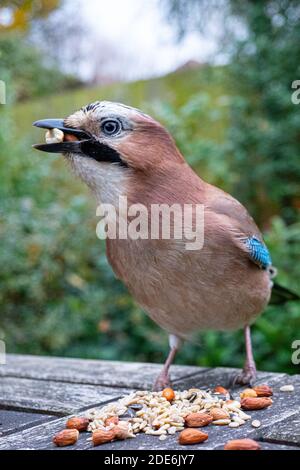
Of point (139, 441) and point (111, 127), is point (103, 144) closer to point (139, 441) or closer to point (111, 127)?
point (111, 127)

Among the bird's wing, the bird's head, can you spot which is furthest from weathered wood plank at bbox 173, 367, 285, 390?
the bird's head

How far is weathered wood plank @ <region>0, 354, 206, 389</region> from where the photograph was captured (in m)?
2.81

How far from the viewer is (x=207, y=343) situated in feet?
14.2

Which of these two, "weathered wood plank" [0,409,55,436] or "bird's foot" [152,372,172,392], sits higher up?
"bird's foot" [152,372,172,392]

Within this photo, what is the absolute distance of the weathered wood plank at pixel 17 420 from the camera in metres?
2.10

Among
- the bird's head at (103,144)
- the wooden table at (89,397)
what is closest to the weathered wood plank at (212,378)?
the wooden table at (89,397)

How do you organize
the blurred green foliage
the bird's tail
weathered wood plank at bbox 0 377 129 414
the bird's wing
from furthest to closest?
1. the blurred green foliage
2. the bird's tail
3. the bird's wing
4. weathered wood plank at bbox 0 377 129 414

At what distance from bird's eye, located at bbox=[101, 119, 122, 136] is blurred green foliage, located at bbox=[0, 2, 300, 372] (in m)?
1.98

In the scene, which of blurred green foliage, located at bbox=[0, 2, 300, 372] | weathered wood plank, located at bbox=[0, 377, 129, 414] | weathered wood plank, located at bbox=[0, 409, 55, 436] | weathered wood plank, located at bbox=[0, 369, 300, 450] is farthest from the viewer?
blurred green foliage, located at bbox=[0, 2, 300, 372]

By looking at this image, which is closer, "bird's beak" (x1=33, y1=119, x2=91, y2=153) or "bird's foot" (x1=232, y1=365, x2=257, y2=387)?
"bird's beak" (x1=33, y1=119, x2=91, y2=153)

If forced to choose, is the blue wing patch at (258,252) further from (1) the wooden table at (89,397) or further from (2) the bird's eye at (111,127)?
(2) the bird's eye at (111,127)

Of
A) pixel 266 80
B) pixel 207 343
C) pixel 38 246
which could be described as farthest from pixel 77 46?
pixel 207 343

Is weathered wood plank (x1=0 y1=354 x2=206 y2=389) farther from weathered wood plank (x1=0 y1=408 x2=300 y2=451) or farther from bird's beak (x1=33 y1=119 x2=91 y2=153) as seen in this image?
bird's beak (x1=33 y1=119 x2=91 y2=153)

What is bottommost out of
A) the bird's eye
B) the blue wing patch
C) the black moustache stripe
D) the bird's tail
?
the bird's tail
